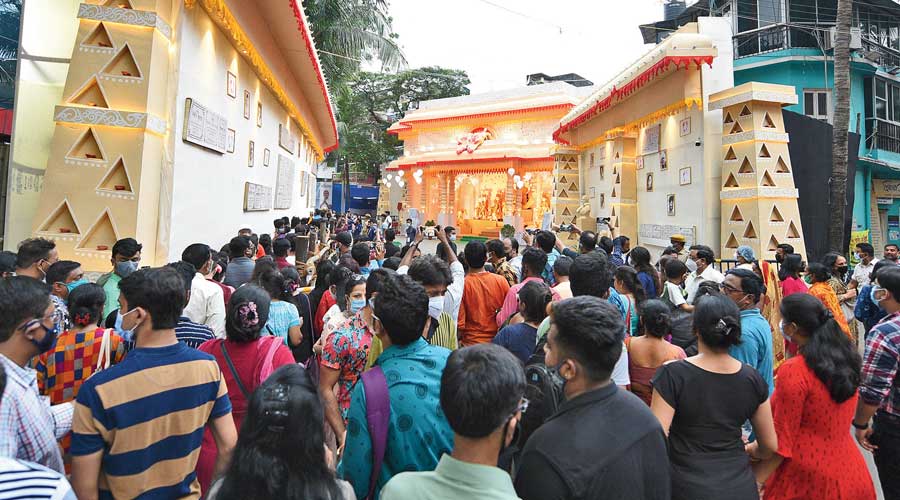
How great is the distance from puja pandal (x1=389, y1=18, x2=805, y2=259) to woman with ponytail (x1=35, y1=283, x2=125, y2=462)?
879 cm

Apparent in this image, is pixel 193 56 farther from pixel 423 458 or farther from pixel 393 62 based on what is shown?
pixel 393 62

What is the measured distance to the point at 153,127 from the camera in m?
5.52

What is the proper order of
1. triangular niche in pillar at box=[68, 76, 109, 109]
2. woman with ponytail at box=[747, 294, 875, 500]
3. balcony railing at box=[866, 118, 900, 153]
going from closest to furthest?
woman with ponytail at box=[747, 294, 875, 500], triangular niche in pillar at box=[68, 76, 109, 109], balcony railing at box=[866, 118, 900, 153]

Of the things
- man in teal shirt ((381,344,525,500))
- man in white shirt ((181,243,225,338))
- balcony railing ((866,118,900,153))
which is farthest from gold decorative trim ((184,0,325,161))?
balcony railing ((866,118,900,153))

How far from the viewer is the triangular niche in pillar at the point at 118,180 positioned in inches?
208

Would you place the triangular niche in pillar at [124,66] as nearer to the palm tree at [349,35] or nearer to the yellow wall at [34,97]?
the yellow wall at [34,97]

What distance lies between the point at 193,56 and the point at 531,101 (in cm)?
2317

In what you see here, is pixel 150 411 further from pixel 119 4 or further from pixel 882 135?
pixel 882 135

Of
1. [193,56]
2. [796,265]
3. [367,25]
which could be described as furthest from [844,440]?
[367,25]

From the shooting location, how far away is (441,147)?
31188 mm

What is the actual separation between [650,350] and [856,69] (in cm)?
1972

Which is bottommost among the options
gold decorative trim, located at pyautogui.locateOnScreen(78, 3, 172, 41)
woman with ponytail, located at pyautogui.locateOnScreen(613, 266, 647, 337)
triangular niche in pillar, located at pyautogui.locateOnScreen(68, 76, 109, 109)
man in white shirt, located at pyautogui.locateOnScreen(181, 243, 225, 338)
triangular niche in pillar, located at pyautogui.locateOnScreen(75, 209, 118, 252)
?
man in white shirt, located at pyautogui.locateOnScreen(181, 243, 225, 338)

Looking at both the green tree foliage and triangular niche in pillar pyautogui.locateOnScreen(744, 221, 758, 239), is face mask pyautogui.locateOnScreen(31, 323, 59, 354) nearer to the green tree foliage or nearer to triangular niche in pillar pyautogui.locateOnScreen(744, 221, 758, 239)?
triangular niche in pillar pyautogui.locateOnScreen(744, 221, 758, 239)

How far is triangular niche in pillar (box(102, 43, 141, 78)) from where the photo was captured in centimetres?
536
